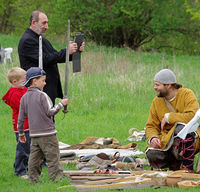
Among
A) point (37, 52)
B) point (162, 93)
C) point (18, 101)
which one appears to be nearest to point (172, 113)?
point (162, 93)

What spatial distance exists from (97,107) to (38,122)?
245 inches

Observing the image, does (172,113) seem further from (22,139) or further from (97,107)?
(97,107)

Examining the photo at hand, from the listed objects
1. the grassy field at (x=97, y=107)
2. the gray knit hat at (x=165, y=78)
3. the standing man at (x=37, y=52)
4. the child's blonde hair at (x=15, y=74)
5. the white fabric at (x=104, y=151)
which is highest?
the standing man at (x=37, y=52)

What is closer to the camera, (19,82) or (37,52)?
(19,82)

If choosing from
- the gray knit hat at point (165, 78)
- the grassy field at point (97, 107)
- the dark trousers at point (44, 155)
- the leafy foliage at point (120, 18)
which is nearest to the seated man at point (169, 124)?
the gray knit hat at point (165, 78)

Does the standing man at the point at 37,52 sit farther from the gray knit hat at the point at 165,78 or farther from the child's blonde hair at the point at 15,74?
the gray knit hat at the point at 165,78

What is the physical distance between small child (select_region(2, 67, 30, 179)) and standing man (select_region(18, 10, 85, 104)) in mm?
653

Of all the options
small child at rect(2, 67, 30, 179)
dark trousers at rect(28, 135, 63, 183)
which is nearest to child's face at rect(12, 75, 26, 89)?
small child at rect(2, 67, 30, 179)

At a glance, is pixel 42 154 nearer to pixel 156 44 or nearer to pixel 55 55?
pixel 55 55

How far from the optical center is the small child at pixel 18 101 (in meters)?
6.21

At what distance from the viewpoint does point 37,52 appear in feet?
22.6

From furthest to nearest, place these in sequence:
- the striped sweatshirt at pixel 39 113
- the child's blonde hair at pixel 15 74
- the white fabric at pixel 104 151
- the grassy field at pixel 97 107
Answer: the white fabric at pixel 104 151
the grassy field at pixel 97 107
the child's blonde hair at pixel 15 74
the striped sweatshirt at pixel 39 113

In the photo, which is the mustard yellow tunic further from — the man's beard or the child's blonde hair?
the child's blonde hair

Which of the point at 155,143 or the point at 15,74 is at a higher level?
the point at 15,74
